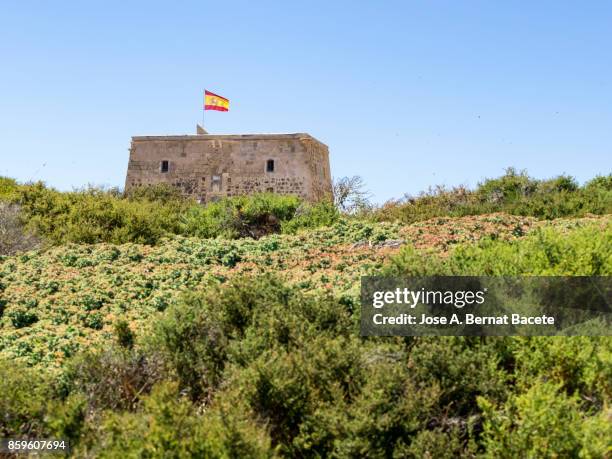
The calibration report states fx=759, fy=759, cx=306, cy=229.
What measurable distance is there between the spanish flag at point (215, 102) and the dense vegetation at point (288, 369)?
2166 cm

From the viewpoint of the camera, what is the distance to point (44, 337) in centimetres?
1108

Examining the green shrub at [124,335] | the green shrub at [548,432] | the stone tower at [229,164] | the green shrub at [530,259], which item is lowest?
the green shrub at [548,432]

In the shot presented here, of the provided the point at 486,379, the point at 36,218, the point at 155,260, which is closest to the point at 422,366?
the point at 486,379

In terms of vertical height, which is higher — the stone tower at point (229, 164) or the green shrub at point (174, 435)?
the stone tower at point (229, 164)

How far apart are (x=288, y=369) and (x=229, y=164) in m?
27.0

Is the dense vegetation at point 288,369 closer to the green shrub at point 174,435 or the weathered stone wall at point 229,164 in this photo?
the green shrub at point 174,435

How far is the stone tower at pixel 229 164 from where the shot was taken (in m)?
33.5

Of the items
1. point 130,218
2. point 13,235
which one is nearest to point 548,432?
point 130,218

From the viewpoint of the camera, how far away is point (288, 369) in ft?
25.6

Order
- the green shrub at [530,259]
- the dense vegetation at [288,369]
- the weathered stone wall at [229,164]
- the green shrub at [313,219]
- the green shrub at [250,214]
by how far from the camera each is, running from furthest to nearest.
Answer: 1. the weathered stone wall at [229,164]
2. the green shrub at [250,214]
3. the green shrub at [313,219]
4. the green shrub at [530,259]
5. the dense vegetation at [288,369]

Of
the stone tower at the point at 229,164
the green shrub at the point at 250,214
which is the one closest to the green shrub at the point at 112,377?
the green shrub at the point at 250,214

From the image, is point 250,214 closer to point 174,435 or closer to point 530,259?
point 530,259

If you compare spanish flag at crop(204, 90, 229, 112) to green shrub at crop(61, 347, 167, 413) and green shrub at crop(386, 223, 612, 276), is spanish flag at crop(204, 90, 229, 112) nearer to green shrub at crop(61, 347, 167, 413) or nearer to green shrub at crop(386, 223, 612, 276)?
green shrub at crop(386, 223, 612, 276)

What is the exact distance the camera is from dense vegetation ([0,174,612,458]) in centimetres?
684
